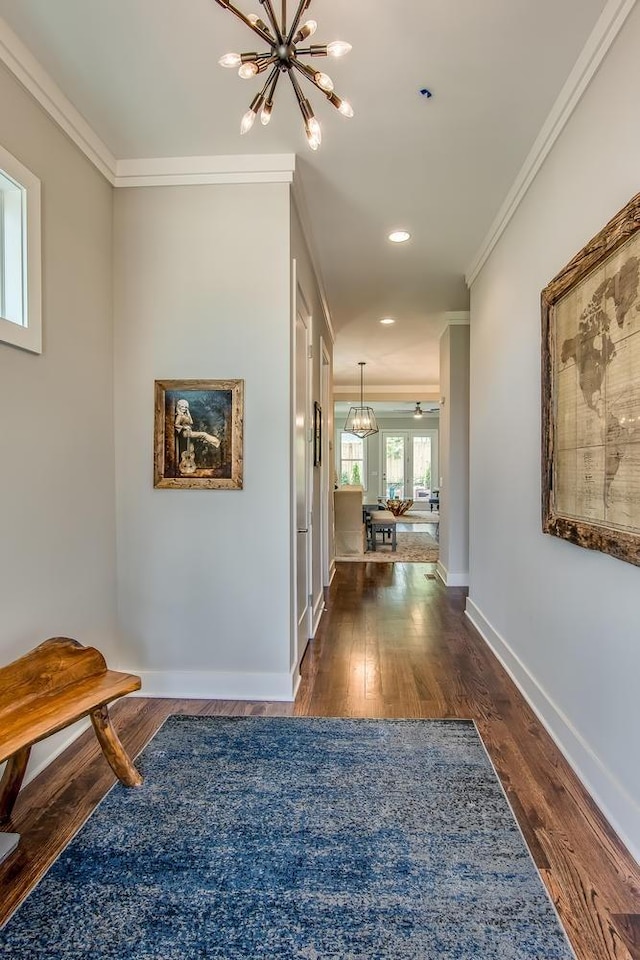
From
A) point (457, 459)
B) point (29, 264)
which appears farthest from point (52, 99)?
point (457, 459)

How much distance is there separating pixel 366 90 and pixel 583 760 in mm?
2958

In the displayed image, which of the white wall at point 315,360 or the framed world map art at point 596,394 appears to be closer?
the framed world map art at point 596,394

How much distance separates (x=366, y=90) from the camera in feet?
7.13

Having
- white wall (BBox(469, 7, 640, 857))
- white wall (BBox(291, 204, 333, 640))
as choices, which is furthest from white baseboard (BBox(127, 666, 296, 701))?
white wall (BBox(469, 7, 640, 857))

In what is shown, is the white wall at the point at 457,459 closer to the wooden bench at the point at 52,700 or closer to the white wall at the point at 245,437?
the white wall at the point at 245,437

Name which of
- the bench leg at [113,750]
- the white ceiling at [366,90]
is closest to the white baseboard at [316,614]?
the bench leg at [113,750]

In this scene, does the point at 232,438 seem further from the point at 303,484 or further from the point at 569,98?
the point at 569,98

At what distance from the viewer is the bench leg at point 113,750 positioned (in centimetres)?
188

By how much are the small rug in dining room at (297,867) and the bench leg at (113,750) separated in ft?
0.18

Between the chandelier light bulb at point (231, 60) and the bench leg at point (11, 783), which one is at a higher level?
the chandelier light bulb at point (231, 60)

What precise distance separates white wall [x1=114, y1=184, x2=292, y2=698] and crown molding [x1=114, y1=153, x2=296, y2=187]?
4cm

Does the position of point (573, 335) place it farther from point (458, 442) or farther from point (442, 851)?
point (458, 442)

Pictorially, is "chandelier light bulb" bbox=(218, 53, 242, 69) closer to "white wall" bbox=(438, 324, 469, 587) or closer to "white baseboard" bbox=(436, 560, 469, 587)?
"white wall" bbox=(438, 324, 469, 587)

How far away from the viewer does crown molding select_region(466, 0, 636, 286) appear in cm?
177
